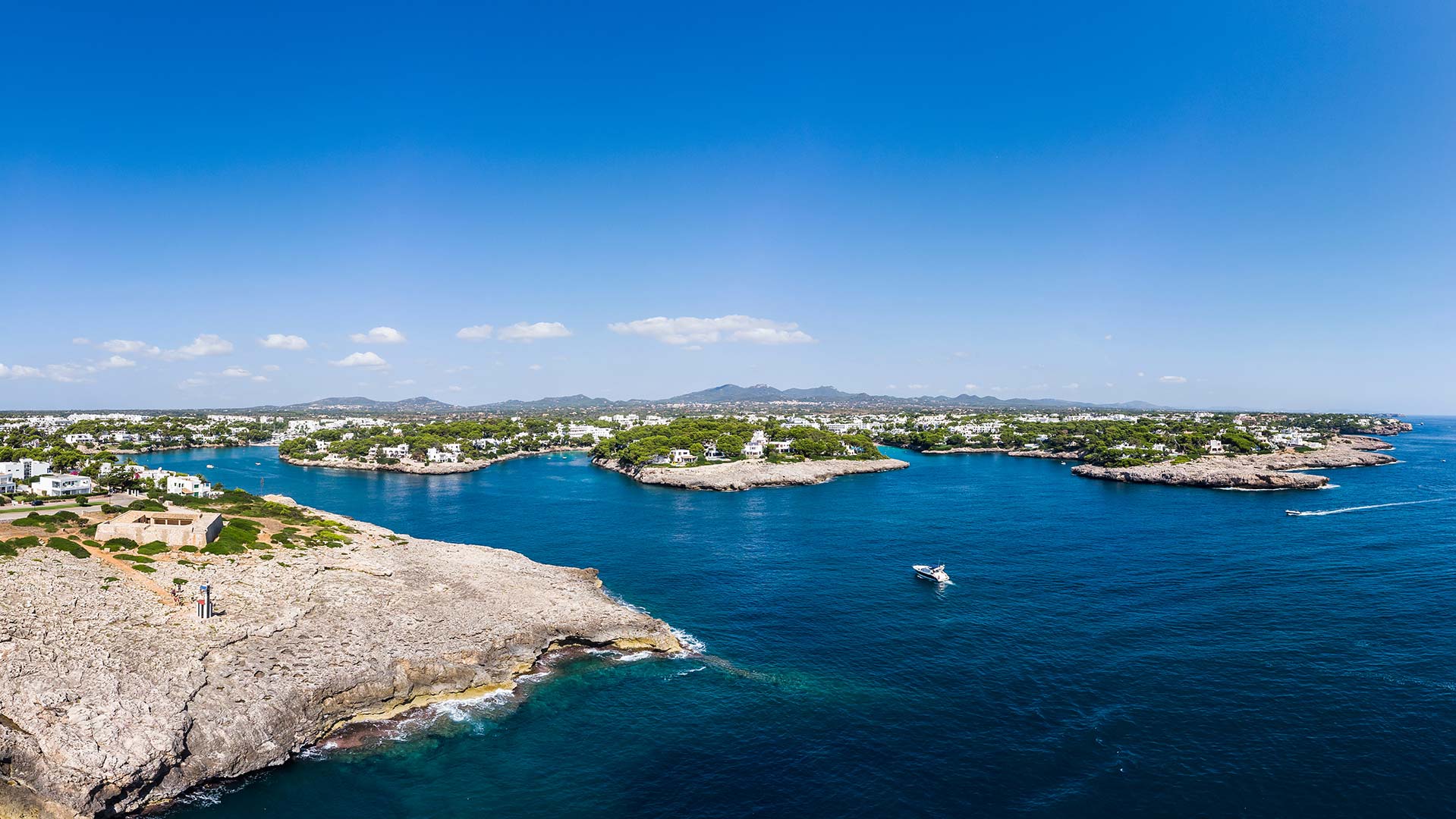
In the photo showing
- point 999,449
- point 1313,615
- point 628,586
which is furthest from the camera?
point 999,449

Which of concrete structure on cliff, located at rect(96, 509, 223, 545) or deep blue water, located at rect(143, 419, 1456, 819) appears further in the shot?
concrete structure on cliff, located at rect(96, 509, 223, 545)

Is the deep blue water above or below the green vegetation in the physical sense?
below

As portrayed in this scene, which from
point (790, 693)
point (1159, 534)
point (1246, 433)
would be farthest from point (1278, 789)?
point (1246, 433)

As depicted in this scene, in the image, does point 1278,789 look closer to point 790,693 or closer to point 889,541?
point 790,693

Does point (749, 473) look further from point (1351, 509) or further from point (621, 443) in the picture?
point (1351, 509)

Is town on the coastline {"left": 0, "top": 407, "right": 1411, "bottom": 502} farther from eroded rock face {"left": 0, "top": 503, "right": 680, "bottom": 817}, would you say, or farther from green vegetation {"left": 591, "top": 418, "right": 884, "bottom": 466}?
eroded rock face {"left": 0, "top": 503, "right": 680, "bottom": 817}

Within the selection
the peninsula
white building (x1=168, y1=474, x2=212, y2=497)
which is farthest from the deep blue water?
the peninsula

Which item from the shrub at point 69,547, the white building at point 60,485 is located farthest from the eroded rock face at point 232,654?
the white building at point 60,485

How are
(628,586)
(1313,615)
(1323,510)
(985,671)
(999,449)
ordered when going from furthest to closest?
(999,449) < (1323,510) < (628,586) < (1313,615) < (985,671)
